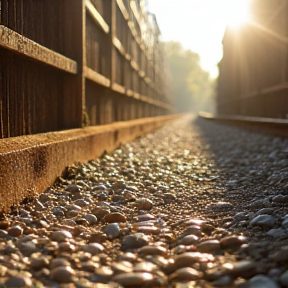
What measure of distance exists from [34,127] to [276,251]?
1903 millimetres

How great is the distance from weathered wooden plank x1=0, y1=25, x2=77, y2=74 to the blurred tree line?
205ft

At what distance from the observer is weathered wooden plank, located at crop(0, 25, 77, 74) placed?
6.86ft

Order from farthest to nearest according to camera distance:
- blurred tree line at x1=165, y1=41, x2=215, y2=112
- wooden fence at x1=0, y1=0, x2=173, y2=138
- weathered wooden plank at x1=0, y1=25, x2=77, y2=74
Answer: blurred tree line at x1=165, y1=41, x2=215, y2=112 < wooden fence at x1=0, y1=0, x2=173, y2=138 < weathered wooden plank at x1=0, y1=25, x2=77, y2=74

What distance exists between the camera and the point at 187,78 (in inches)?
3159

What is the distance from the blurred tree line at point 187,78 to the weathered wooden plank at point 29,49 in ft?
205

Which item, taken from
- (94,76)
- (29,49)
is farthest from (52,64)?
(94,76)

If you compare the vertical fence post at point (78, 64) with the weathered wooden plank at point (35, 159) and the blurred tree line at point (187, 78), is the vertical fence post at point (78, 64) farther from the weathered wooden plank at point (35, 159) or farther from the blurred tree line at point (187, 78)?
the blurred tree line at point (187, 78)

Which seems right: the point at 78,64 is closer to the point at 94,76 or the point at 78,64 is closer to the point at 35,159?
the point at 94,76

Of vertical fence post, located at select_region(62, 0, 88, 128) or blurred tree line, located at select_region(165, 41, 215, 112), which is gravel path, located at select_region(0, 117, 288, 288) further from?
blurred tree line, located at select_region(165, 41, 215, 112)

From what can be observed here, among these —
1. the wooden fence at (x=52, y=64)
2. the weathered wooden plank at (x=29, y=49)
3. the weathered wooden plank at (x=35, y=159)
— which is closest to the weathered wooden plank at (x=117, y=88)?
the wooden fence at (x=52, y=64)

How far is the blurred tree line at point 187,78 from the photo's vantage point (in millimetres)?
75312

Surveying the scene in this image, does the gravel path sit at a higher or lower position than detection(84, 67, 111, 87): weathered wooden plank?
lower

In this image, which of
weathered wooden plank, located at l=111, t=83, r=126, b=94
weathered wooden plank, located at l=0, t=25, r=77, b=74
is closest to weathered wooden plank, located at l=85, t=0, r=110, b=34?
weathered wooden plank, located at l=111, t=83, r=126, b=94

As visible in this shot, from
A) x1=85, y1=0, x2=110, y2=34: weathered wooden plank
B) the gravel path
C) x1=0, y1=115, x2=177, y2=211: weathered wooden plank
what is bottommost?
the gravel path
